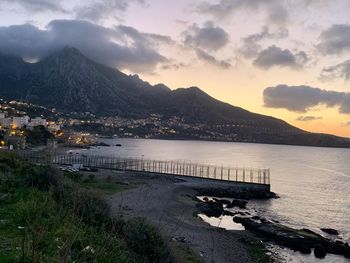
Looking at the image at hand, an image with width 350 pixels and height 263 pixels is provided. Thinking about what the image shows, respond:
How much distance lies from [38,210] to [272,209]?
44240 mm

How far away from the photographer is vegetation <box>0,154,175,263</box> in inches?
262

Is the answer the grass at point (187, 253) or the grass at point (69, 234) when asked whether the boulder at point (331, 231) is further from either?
the grass at point (69, 234)

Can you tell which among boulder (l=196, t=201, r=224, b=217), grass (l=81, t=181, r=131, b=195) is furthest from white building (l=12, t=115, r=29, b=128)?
boulder (l=196, t=201, r=224, b=217)

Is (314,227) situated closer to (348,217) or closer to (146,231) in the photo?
(348,217)

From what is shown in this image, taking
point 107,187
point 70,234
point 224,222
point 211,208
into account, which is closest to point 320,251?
point 224,222

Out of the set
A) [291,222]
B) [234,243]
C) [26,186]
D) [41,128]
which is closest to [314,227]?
[291,222]

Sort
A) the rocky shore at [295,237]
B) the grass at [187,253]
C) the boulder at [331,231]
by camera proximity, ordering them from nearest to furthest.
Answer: the grass at [187,253]
the rocky shore at [295,237]
the boulder at [331,231]

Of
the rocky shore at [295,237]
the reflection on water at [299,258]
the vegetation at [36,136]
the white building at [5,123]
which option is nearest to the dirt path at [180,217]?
the rocky shore at [295,237]

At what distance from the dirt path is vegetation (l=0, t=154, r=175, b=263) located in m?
0.79

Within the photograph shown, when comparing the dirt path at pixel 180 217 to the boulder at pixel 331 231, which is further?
the boulder at pixel 331 231

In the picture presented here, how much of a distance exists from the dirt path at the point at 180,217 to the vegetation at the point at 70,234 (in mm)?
786

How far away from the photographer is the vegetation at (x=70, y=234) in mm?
6645

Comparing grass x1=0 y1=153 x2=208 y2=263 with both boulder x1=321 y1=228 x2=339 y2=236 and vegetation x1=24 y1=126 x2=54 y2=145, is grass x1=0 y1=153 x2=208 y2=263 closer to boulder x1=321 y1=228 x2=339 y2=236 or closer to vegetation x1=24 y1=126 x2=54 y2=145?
boulder x1=321 y1=228 x2=339 y2=236

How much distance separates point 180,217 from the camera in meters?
30.4
